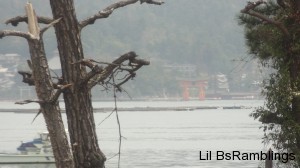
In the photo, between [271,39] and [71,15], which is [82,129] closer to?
[71,15]

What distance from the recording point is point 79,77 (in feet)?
28.3

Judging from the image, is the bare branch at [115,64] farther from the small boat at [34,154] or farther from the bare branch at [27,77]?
the small boat at [34,154]

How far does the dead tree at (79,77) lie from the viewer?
331 inches

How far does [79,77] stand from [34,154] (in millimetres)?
61129

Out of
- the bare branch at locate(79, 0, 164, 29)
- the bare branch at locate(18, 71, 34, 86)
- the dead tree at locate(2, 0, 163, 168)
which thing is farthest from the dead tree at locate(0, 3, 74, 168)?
the bare branch at locate(79, 0, 164, 29)

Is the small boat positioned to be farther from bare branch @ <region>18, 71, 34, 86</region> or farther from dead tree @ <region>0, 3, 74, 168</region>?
dead tree @ <region>0, 3, 74, 168</region>

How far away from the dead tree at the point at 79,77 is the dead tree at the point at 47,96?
22cm

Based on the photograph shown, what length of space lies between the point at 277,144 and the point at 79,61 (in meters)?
17.3

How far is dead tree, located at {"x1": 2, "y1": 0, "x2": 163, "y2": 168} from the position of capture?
8.41 m

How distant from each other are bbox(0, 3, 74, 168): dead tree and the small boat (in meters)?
55.8

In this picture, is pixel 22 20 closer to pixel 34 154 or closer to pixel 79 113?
pixel 79 113

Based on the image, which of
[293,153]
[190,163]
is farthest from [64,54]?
[190,163]

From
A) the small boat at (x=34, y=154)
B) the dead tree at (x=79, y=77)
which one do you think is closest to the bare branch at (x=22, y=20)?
the dead tree at (x=79, y=77)

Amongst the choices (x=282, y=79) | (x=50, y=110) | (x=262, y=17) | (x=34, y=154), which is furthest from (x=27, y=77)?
(x=34, y=154)
